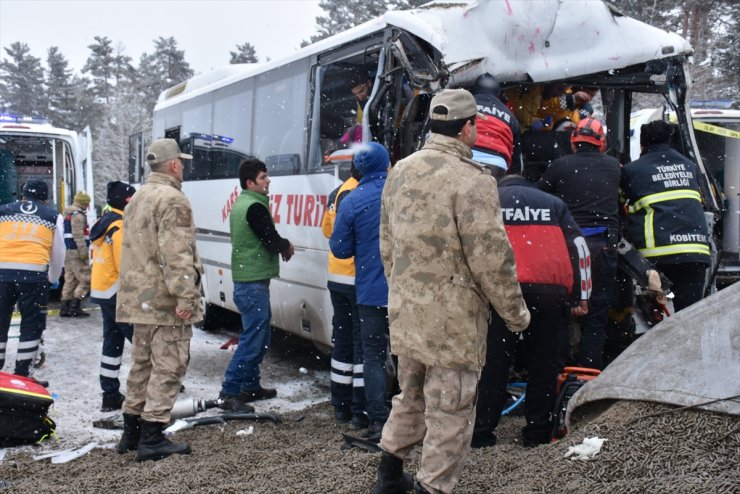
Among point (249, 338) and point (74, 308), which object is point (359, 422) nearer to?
point (249, 338)

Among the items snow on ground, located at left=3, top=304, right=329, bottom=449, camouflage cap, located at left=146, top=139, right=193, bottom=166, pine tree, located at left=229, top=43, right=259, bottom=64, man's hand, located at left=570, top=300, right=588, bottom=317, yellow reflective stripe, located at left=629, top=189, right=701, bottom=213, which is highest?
pine tree, located at left=229, top=43, right=259, bottom=64

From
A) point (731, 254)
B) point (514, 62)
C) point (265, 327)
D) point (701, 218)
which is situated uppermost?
point (514, 62)

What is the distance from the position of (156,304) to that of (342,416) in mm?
1849

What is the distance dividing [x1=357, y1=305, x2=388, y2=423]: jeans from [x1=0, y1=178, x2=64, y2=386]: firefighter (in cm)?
329

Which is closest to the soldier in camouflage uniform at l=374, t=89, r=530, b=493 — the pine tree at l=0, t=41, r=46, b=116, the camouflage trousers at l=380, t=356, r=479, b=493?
the camouflage trousers at l=380, t=356, r=479, b=493

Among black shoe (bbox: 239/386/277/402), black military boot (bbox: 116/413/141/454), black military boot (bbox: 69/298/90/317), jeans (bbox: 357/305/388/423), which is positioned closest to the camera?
black military boot (bbox: 116/413/141/454)

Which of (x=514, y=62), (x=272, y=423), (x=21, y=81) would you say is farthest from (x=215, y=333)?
(x=21, y=81)

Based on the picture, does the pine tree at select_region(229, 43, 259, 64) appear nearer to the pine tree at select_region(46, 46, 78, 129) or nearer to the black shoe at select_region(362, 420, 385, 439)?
the pine tree at select_region(46, 46, 78, 129)

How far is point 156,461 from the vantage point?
4871mm

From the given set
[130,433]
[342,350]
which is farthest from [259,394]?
[130,433]

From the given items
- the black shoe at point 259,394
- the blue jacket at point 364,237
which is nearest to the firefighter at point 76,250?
the black shoe at point 259,394

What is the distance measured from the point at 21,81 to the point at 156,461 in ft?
189

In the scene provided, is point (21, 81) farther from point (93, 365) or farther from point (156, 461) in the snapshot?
point (156, 461)

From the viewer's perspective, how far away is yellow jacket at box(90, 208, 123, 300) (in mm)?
6355
